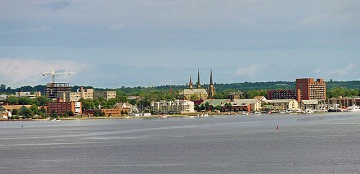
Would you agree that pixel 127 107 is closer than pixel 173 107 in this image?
Yes

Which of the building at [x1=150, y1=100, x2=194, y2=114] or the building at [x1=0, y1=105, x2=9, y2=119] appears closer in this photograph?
the building at [x1=0, y1=105, x2=9, y2=119]

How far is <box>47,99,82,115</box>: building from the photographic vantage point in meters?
178

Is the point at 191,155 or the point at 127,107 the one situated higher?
the point at 127,107

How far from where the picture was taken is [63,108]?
179 metres

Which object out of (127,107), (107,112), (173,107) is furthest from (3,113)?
(173,107)

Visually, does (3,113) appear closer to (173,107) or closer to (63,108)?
(63,108)

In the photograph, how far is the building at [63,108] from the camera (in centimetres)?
17850

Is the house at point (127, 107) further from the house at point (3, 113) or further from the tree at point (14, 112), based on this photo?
the house at point (3, 113)

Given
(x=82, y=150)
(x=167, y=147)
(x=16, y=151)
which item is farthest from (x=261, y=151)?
(x=16, y=151)

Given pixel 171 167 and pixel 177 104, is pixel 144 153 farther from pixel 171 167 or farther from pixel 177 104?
pixel 177 104

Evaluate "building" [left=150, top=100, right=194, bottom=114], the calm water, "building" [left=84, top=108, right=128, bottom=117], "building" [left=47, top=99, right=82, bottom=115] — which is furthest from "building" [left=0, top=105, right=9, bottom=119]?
the calm water

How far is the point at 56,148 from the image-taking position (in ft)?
201

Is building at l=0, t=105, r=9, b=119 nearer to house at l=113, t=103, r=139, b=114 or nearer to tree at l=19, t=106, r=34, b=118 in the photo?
tree at l=19, t=106, r=34, b=118

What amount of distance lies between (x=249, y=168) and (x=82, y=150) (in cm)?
1832
